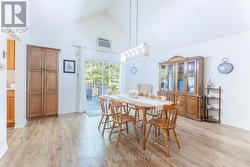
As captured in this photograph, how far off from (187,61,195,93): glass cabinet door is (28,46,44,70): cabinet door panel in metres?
4.34

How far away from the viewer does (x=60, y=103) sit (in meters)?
4.61

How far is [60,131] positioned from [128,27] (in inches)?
174

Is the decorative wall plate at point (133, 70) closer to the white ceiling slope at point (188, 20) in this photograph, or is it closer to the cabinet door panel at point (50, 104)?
the white ceiling slope at point (188, 20)

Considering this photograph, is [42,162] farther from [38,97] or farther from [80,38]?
[80,38]

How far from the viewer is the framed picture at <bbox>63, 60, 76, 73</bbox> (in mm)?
4691

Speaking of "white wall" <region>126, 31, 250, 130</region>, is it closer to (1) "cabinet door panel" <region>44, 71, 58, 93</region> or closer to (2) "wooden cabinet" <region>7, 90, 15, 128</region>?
(1) "cabinet door panel" <region>44, 71, 58, 93</region>

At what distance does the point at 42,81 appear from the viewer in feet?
13.1

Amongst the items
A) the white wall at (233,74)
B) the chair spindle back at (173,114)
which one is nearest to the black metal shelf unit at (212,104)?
the white wall at (233,74)

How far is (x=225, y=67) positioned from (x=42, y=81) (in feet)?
16.5

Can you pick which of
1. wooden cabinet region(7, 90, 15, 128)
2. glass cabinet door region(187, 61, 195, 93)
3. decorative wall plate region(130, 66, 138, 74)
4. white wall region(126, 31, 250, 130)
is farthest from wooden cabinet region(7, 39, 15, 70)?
white wall region(126, 31, 250, 130)

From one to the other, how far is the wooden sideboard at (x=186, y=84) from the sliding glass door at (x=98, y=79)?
2.17m

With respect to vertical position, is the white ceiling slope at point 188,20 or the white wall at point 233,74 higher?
the white ceiling slope at point 188,20

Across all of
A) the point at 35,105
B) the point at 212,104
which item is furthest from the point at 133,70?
the point at 35,105

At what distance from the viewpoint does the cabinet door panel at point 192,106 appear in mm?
4088
